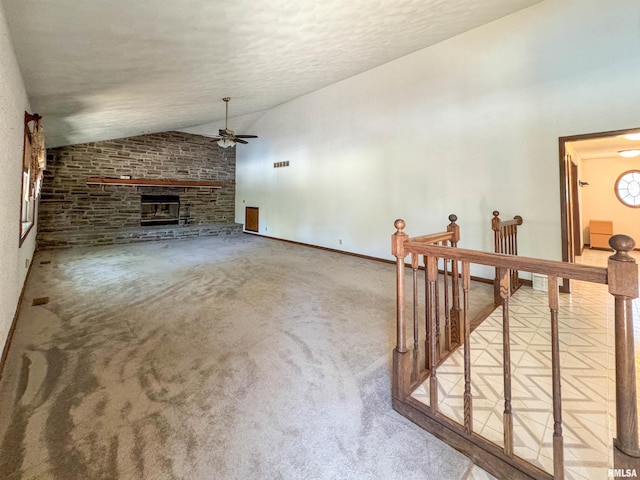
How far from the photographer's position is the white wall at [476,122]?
3.10 metres

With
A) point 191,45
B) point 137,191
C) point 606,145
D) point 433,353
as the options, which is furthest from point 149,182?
point 606,145

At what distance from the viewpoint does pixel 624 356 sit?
2.94 feet

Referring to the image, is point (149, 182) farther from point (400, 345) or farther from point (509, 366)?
point (509, 366)

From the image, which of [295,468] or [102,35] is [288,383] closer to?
[295,468]

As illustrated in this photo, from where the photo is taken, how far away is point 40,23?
1.82 meters

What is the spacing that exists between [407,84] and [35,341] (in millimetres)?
5694

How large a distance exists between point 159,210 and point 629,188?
12122 millimetres

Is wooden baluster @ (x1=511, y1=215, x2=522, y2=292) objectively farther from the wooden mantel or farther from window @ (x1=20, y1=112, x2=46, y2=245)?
the wooden mantel

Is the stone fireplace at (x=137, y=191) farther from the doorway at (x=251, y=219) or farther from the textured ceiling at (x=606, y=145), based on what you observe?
the textured ceiling at (x=606, y=145)

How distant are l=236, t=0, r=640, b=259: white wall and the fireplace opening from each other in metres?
5.00

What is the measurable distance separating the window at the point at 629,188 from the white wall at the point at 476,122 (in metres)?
4.90

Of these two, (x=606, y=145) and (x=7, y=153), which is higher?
(x=606, y=145)

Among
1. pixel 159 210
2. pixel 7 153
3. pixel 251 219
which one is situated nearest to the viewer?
pixel 7 153

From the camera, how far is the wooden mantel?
7137 millimetres
